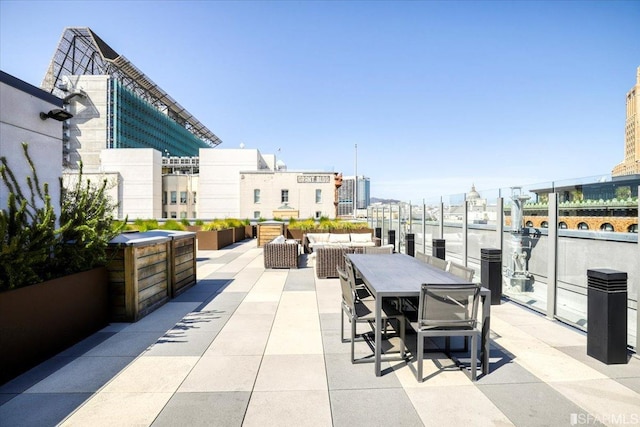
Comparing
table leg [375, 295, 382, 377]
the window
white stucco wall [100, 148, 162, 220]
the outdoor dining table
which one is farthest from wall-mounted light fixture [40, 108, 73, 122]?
white stucco wall [100, 148, 162, 220]

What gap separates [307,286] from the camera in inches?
327

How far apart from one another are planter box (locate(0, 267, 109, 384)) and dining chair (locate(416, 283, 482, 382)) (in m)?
4.37

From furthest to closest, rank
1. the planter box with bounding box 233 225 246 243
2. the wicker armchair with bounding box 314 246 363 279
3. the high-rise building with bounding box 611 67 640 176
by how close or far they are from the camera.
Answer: the high-rise building with bounding box 611 67 640 176 < the planter box with bounding box 233 225 246 243 < the wicker armchair with bounding box 314 246 363 279

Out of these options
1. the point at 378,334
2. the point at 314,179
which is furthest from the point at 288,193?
the point at 378,334

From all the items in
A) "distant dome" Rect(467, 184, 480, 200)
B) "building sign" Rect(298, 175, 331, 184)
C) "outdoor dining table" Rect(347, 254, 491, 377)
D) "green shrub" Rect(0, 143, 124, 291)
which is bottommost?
"outdoor dining table" Rect(347, 254, 491, 377)

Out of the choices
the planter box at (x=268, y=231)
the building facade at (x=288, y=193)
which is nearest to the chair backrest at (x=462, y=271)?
the planter box at (x=268, y=231)

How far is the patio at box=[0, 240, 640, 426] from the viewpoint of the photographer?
2846mm

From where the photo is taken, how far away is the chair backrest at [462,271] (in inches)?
170

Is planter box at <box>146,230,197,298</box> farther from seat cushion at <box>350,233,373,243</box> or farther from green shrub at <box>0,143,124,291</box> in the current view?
seat cushion at <box>350,233,373,243</box>

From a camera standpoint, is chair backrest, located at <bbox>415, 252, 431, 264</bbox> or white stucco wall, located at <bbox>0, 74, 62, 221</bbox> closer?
white stucco wall, located at <bbox>0, 74, 62, 221</bbox>

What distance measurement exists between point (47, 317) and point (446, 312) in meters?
4.79

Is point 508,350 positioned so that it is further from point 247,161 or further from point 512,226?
point 247,161

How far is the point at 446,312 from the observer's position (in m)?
3.42

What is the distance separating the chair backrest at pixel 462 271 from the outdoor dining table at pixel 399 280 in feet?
0.43
